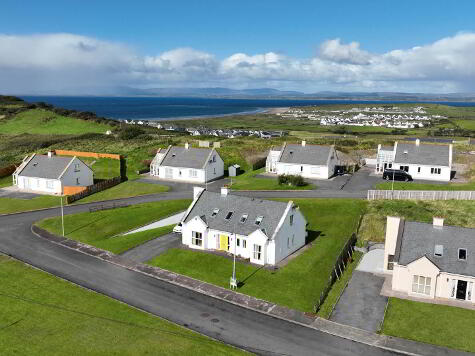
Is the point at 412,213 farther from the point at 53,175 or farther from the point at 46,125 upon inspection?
the point at 46,125

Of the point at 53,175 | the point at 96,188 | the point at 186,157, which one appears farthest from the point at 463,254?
the point at 53,175

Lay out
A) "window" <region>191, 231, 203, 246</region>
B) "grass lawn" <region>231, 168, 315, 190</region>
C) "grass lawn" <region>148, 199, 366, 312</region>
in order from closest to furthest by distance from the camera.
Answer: "grass lawn" <region>148, 199, 366, 312</region> → "window" <region>191, 231, 203, 246</region> → "grass lawn" <region>231, 168, 315, 190</region>

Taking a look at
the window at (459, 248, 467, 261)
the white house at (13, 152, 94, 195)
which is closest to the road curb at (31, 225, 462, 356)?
the window at (459, 248, 467, 261)

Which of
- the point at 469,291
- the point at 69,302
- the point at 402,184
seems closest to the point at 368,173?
the point at 402,184

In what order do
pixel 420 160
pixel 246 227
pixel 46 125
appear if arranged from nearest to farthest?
pixel 246 227, pixel 420 160, pixel 46 125

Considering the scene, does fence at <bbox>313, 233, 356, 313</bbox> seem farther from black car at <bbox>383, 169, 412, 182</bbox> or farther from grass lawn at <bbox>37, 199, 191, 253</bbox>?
black car at <bbox>383, 169, 412, 182</bbox>

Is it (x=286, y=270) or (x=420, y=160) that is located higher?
(x=420, y=160)
